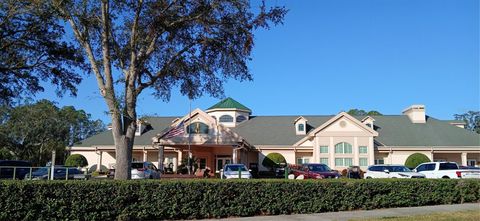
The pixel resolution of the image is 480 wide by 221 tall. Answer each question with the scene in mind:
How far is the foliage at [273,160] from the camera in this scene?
4112 centimetres

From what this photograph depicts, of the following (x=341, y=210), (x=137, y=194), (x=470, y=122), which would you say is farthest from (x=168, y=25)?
(x=470, y=122)

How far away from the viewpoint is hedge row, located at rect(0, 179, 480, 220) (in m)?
13.0

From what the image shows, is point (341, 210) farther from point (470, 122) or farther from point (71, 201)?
point (470, 122)

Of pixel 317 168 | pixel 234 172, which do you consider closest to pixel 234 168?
pixel 234 172

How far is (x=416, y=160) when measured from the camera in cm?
3931

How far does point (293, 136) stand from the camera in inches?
1770

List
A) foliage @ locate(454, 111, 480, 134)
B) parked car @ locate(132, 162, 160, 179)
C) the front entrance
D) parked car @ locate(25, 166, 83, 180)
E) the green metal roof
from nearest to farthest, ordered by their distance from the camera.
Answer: parked car @ locate(25, 166, 83, 180), parked car @ locate(132, 162, 160, 179), the front entrance, the green metal roof, foliage @ locate(454, 111, 480, 134)

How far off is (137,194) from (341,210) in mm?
6942

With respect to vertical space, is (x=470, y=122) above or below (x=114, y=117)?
above

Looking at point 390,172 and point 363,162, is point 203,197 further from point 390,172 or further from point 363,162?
point 363,162

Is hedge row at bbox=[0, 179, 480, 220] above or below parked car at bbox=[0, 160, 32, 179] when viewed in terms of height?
below

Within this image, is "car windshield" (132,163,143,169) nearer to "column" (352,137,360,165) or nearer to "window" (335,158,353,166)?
"window" (335,158,353,166)

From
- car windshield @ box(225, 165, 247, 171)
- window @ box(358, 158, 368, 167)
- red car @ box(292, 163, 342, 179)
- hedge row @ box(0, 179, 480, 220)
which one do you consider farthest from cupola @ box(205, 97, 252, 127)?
hedge row @ box(0, 179, 480, 220)

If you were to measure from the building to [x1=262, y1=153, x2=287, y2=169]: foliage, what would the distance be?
1730 mm
